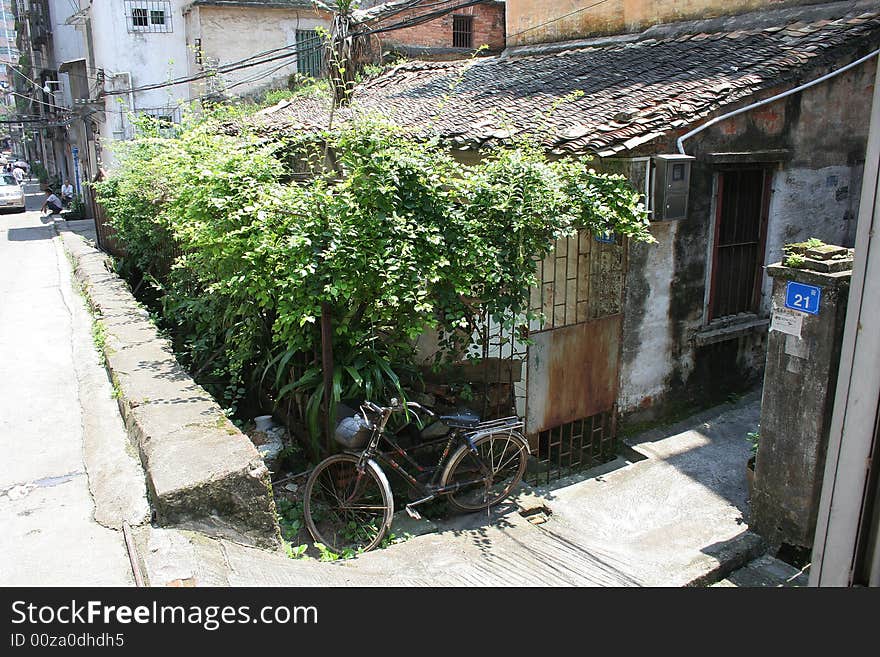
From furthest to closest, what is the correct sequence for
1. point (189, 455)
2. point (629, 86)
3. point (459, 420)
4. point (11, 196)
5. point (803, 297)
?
point (11, 196), point (629, 86), point (459, 420), point (803, 297), point (189, 455)

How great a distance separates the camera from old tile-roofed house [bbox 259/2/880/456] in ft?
21.1

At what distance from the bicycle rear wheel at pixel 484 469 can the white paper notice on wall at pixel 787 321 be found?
2.10 metres

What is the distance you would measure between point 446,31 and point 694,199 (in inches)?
544

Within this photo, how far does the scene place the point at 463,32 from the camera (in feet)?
62.6

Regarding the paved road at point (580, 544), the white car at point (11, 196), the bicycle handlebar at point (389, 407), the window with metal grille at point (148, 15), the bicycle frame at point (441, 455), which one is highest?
the window with metal grille at point (148, 15)

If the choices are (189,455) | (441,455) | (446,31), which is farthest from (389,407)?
(446,31)

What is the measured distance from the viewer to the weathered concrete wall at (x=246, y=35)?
867 inches

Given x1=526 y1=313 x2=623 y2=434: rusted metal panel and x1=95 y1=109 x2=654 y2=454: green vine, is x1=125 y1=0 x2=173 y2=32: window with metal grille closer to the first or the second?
x1=95 y1=109 x2=654 y2=454: green vine

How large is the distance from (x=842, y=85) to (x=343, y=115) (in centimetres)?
572

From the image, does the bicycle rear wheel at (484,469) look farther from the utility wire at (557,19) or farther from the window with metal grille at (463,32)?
the window with metal grille at (463,32)

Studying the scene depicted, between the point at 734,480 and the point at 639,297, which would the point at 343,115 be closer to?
the point at 639,297

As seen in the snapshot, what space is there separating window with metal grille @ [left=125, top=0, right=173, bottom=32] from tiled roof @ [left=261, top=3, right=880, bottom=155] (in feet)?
47.5

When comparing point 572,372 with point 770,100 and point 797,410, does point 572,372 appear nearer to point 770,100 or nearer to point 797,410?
point 797,410

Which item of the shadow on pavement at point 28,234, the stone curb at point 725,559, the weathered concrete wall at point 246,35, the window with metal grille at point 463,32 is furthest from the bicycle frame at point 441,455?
the weathered concrete wall at point 246,35
